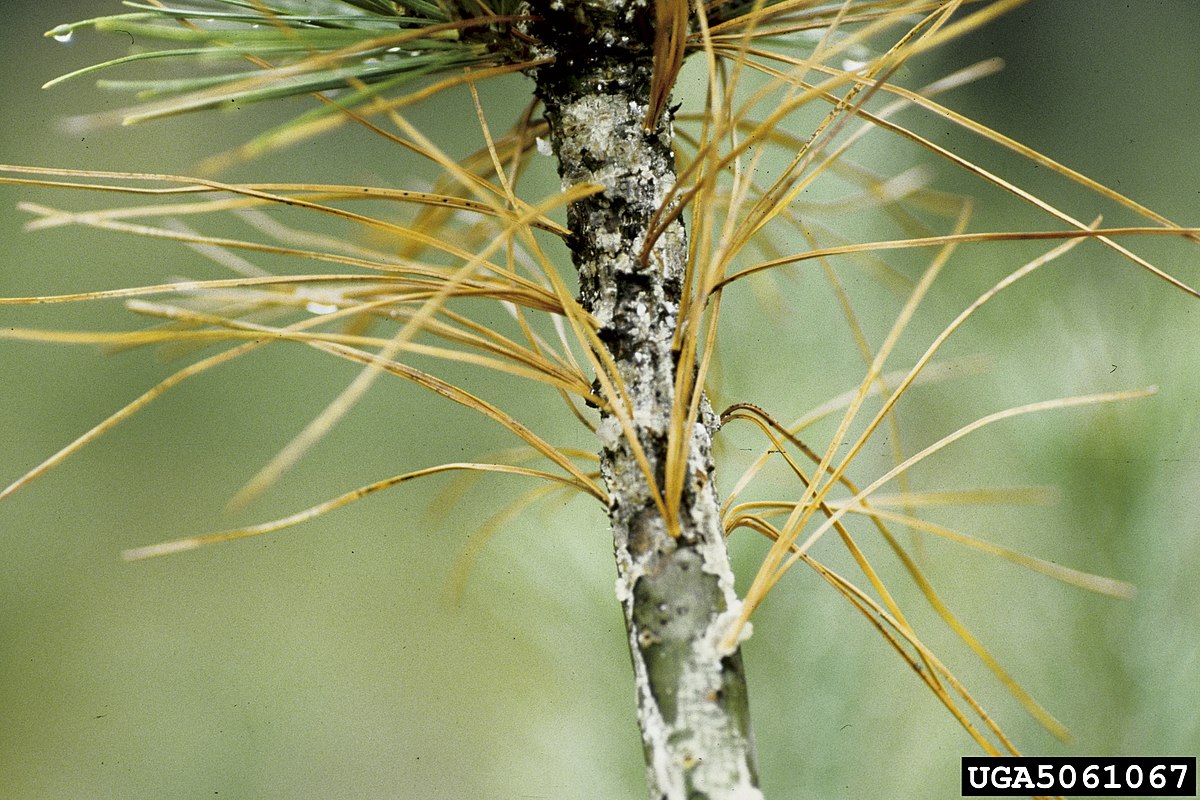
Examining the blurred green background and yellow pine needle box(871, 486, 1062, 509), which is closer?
yellow pine needle box(871, 486, 1062, 509)

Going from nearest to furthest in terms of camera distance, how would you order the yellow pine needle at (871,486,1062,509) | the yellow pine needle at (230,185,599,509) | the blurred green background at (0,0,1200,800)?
the yellow pine needle at (230,185,599,509) → the yellow pine needle at (871,486,1062,509) → the blurred green background at (0,0,1200,800)

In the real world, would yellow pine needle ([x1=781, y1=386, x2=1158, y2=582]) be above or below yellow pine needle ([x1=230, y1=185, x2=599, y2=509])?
below

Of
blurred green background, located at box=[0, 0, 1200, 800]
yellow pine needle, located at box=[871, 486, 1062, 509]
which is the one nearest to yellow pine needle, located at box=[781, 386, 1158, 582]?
yellow pine needle, located at box=[871, 486, 1062, 509]

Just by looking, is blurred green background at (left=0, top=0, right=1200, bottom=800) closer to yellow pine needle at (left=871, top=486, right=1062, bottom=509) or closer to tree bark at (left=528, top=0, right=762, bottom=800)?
yellow pine needle at (left=871, top=486, right=1062, bottom=509)

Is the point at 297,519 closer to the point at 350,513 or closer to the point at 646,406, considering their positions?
the point at 646,406

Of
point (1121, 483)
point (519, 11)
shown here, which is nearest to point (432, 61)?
Answer: point (519, 11)

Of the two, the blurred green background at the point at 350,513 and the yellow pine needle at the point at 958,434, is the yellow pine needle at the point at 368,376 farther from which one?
the blurred green background at the point at 350,513

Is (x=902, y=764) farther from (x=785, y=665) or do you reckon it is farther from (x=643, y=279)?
(x=643, y=279)

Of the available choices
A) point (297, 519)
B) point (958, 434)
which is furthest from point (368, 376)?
point (958, 434)
